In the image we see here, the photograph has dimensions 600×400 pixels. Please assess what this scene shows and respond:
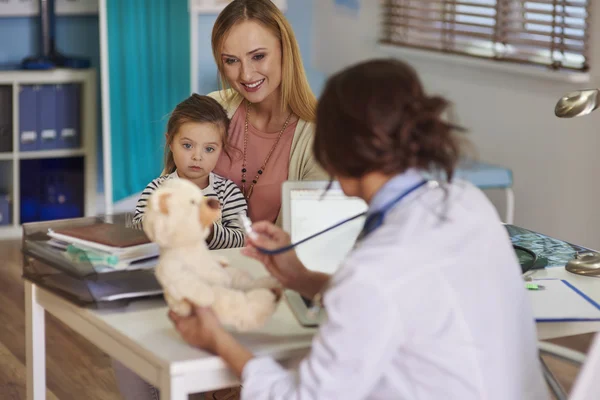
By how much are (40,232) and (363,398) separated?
2.78 ft

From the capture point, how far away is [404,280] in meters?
1.18

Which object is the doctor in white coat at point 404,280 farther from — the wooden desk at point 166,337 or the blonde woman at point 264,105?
the blonde woman at point 264,105

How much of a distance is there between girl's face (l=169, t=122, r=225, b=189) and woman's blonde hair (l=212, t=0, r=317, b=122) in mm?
245

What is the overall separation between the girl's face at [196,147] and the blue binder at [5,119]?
8.74 feet

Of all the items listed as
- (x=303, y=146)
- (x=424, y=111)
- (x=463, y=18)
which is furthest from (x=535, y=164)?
(x=424, y=111)

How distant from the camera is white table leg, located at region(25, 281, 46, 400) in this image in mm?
1838

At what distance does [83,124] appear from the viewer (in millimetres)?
4852

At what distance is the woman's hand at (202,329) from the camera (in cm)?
137

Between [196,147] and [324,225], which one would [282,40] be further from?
[324,225]

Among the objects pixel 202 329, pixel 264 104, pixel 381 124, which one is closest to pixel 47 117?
pixel 264 104

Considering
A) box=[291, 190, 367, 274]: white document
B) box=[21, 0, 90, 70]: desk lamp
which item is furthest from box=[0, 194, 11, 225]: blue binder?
box=[291, 190, 367, 274]: white document

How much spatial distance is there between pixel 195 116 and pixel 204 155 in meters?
0.09

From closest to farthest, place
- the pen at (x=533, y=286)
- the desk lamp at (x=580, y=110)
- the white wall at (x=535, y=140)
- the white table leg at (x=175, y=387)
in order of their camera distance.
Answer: the white table leg at (x=175, y=387) → the pen at (x=533, y=286) → the desk lamp at (x=580, y=110) → the white wall at (x=535, y=140)

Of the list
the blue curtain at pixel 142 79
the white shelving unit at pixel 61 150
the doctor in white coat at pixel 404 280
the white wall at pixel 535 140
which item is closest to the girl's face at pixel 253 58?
the doctor in white coat at pixel 404 280
